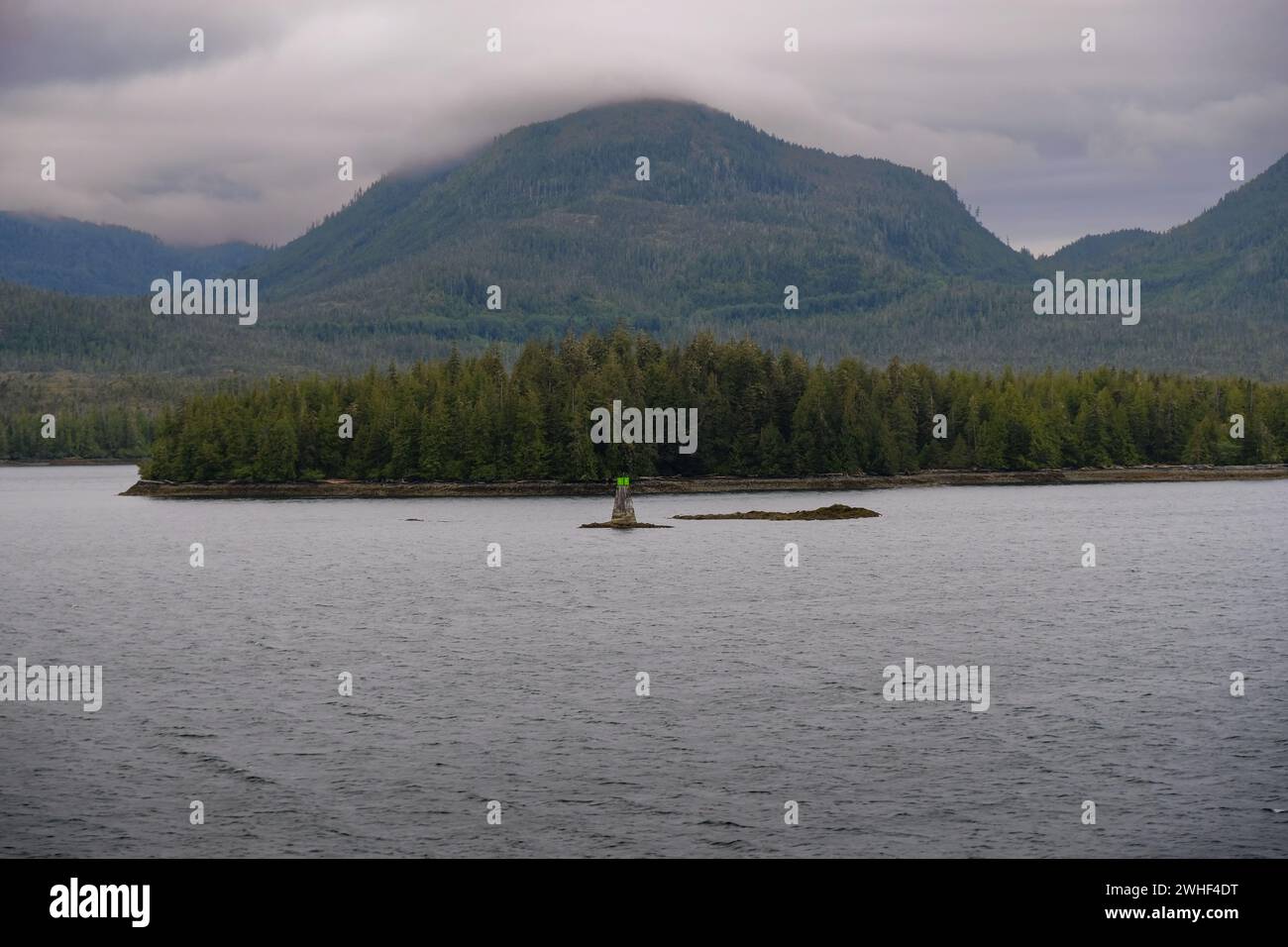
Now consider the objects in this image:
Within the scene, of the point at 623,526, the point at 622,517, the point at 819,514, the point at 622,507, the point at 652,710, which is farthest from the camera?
the point at 819,514

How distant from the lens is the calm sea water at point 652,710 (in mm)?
42344

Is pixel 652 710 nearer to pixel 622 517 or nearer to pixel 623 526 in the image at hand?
pixel 623 526

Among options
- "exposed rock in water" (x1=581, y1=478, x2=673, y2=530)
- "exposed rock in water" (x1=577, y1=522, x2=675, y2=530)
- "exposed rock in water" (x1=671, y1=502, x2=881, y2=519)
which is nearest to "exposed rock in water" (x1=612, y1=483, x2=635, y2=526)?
"exposed rock in water" (x1=581, y1=478, x2=673, y2=530)

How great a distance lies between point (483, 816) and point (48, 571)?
298 feet

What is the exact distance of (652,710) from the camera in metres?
59.2

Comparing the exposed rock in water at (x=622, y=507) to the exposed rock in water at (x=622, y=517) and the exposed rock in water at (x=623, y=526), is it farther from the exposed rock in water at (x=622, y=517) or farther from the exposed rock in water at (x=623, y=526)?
the exposed rock in water at (x=623, y=526)

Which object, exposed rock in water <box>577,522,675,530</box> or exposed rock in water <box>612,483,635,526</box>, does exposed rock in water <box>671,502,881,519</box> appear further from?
exposed rock in water <box>612,483,635,526</box>

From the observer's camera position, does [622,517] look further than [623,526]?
Yes

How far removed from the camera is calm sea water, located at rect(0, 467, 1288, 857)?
4234 cm

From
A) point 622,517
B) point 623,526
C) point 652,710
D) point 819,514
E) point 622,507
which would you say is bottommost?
point 652,710

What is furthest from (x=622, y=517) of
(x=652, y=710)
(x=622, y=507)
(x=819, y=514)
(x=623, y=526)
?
(x=652, y=710)

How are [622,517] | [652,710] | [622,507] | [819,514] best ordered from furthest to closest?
[819,514] < [622,507] < [622,517] < [652,710]

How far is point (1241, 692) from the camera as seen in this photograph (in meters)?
61.3
